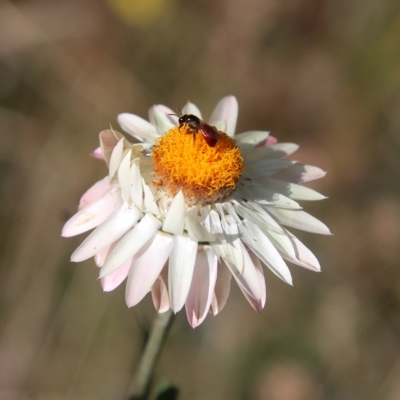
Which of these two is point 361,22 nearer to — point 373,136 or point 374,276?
point 373,136

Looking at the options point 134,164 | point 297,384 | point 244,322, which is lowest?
point 297,384

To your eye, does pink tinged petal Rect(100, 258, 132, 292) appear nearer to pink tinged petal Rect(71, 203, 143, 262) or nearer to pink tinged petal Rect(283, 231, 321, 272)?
pink tinged petal Rect(71, 203, 143, 262)

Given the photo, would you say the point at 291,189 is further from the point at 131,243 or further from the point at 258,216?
the point at 131,243

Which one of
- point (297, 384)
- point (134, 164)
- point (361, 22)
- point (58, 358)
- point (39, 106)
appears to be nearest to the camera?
point (134, 164)

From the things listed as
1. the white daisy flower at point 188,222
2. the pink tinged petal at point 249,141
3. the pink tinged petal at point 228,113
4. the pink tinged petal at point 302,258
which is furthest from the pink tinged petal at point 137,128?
the pink tinged petal at point 302,258

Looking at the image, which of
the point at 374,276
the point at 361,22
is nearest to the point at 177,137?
the point at 374,276

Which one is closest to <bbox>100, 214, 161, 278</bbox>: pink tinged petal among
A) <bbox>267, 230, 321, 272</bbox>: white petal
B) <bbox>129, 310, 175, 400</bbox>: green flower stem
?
<bbox>129, 310, 175, 400</bbox>: green flower stem

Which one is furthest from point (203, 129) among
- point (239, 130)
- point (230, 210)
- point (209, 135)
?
point (239, 130)
